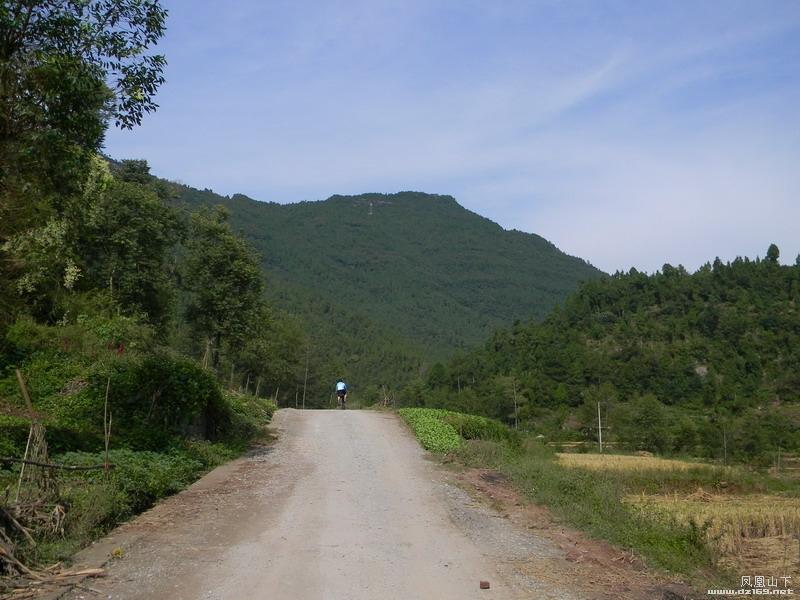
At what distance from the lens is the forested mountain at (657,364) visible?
6894 cm

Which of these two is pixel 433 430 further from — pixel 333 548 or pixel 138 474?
pixel 333 548

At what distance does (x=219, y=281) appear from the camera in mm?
29391

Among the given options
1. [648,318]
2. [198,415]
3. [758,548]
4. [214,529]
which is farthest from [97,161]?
[648,318]

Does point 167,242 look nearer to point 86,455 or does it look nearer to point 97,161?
point 97,161

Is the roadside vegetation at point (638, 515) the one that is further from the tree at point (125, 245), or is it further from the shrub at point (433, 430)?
the tree at point (125, 245)

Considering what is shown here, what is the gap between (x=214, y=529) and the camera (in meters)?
8.63

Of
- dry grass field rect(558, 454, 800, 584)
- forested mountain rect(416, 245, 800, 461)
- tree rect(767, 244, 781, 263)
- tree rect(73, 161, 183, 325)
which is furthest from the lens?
tree rect(767, 244, 781, 263)

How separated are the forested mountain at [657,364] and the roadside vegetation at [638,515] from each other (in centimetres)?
4152

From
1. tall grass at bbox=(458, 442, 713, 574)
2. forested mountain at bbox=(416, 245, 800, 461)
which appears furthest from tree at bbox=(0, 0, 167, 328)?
forested mountain at bbox=(416, 245, 800, 461)

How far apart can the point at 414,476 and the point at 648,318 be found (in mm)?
103544

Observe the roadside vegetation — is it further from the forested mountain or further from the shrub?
the forested mountain

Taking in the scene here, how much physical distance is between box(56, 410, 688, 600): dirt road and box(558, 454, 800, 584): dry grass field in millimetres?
3011

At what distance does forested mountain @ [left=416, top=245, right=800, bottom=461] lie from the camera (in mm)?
68938

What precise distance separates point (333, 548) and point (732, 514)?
16.6 m
